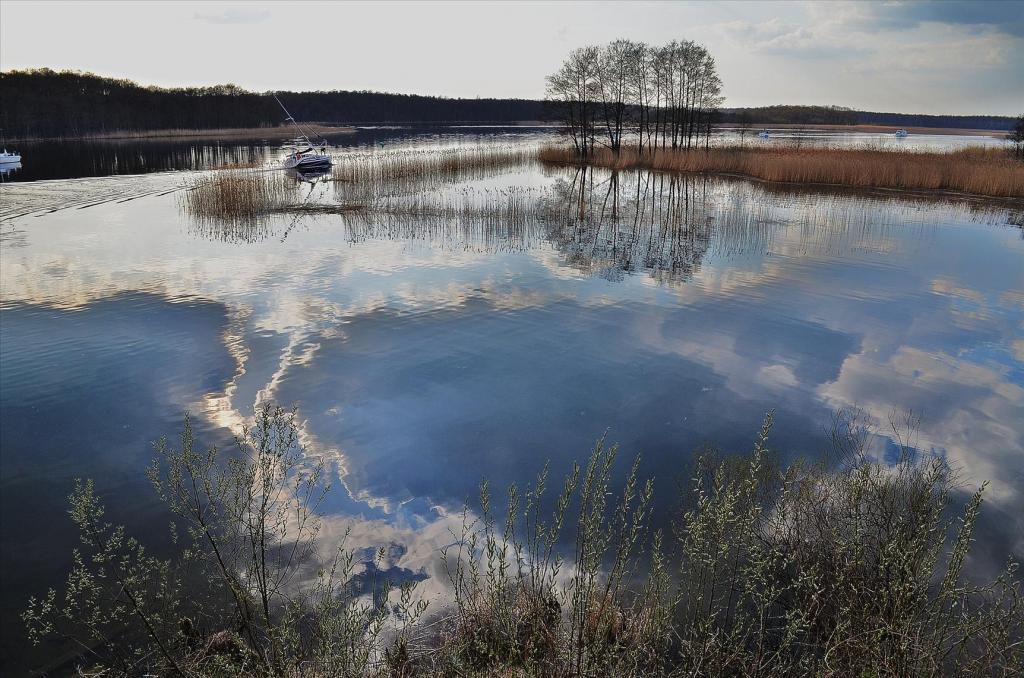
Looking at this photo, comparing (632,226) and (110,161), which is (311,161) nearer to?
(110,161)

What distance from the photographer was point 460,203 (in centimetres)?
2408

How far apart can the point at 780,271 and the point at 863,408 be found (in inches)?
289

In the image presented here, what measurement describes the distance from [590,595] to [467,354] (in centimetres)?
618

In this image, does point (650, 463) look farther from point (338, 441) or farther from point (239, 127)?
point (239, 127)

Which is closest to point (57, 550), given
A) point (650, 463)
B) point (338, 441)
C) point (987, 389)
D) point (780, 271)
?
point (338, 441)

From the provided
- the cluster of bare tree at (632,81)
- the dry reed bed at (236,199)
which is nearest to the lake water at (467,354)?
the dry reed bed at (236,199)

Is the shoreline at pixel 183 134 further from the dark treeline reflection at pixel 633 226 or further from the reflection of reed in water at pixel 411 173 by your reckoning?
the dark treeline reflection at pixel 633 226

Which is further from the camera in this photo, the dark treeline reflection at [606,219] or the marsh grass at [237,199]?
the marsh grass at [237,199]

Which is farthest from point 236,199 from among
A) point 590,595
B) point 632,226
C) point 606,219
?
point 590,595

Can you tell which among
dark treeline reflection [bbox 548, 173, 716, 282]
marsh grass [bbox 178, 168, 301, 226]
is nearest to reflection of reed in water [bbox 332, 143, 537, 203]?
marsh grass [bbox 178, 168, 301, 226]

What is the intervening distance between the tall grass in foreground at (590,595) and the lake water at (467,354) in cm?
46

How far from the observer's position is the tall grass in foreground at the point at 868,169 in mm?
27406

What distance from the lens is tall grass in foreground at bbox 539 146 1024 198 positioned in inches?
1079

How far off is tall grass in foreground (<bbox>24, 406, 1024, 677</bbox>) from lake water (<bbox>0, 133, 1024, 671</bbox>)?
0.46 meters
